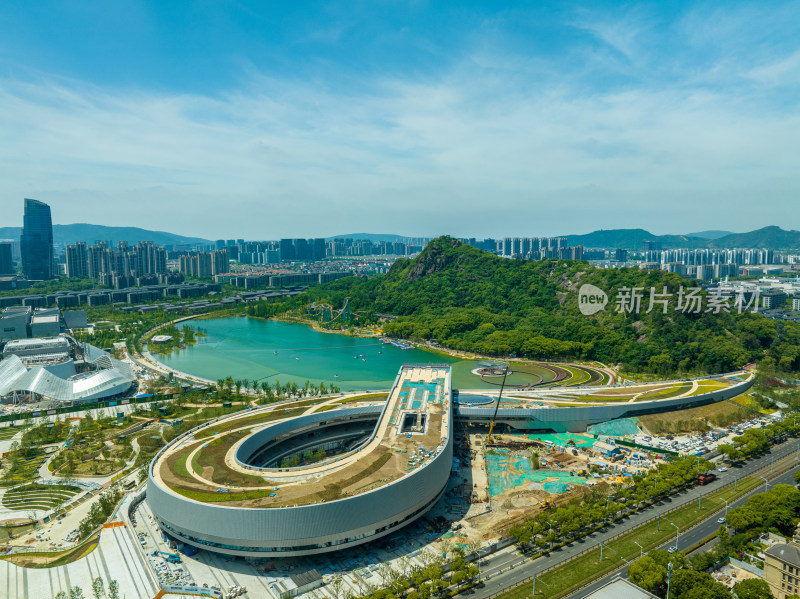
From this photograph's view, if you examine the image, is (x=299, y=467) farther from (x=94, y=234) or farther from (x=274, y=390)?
(x=94, y=234)

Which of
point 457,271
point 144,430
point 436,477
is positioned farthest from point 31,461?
point 457,271

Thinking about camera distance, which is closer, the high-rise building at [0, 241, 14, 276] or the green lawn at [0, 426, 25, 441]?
the green lawn at [0, 426, 25, 441]

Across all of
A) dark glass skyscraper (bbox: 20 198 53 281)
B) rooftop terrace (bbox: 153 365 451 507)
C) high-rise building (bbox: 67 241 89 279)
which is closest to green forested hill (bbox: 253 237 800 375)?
rooftop terrace (bbox: 153 365 451 507)

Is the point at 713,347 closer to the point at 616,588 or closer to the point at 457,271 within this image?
A: the point at 616,588

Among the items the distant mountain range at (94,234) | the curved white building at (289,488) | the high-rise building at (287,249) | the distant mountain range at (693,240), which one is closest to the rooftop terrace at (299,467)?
the curved white building at (289,488)

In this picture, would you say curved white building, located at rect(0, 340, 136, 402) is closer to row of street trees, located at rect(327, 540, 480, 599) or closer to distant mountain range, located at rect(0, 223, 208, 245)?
row of street trees, located at rect(327, 540, 480, 599)

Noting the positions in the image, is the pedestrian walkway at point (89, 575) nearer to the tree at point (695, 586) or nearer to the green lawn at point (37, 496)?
the green lawn at point (37, 496)
